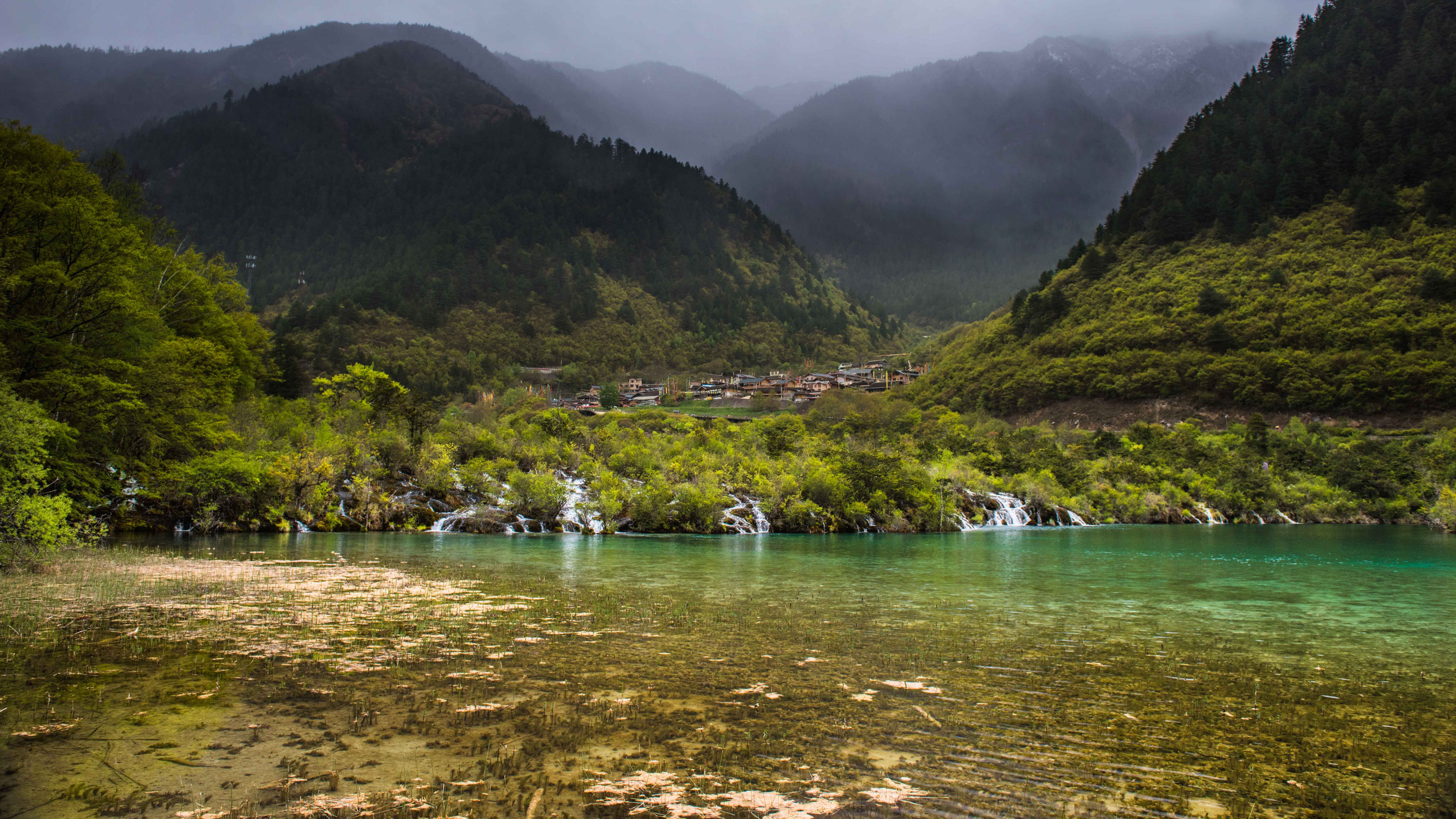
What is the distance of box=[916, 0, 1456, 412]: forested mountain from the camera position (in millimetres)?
A: 87938

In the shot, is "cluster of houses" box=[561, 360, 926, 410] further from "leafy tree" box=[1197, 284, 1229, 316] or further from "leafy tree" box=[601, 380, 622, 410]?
"leafy tree" box=[1197, 284, 1229, 316]

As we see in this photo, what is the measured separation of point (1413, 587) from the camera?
963 inches

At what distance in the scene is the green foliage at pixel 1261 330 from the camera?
282 ft

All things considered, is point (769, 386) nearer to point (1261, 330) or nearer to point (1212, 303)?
point (1212, 303)

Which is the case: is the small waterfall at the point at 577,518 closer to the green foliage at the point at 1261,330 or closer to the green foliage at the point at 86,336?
the green foliage at the point at 86,336

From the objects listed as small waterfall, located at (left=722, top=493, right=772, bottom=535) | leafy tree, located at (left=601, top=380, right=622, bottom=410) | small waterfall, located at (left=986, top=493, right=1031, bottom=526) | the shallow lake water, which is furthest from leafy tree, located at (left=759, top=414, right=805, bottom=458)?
leafy tree, located at (left=601, top=380, right=622, bottom=410)

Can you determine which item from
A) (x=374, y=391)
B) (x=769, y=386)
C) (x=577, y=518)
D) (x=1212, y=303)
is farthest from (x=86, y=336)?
(x=769, y=386)

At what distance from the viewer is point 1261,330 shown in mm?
93250

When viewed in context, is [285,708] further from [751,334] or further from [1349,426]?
[751,334]

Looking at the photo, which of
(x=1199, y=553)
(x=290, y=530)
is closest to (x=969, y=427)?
(x=1199, y=553)

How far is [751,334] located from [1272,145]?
381 feet

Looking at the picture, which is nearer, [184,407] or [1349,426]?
[184,407]

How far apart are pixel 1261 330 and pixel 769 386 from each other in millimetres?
90691

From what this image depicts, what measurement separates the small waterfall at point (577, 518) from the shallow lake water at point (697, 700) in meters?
28.1
